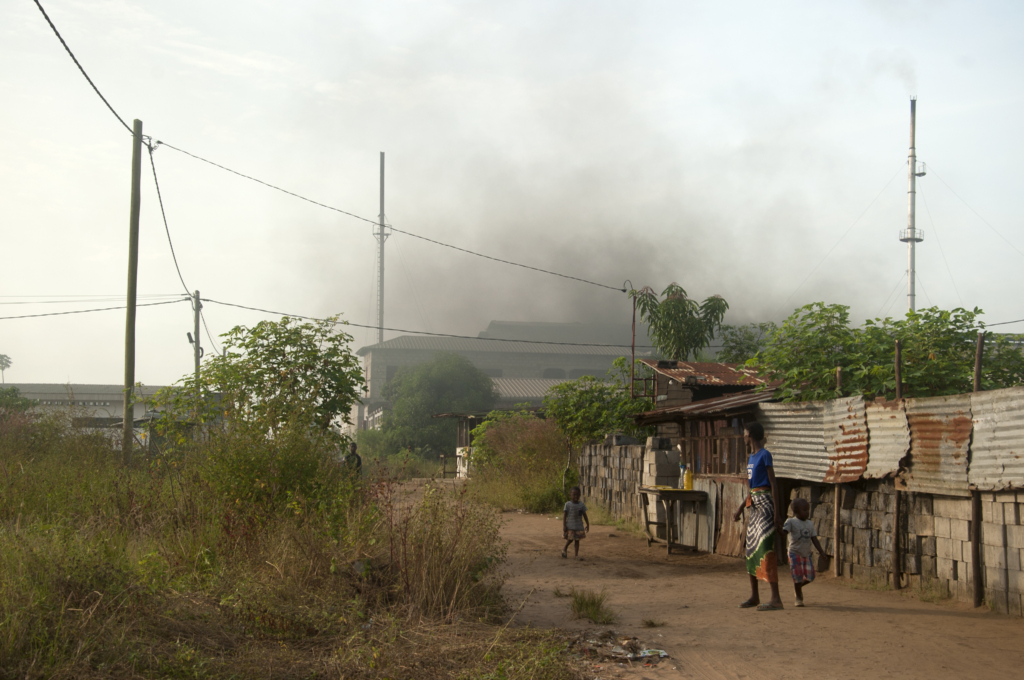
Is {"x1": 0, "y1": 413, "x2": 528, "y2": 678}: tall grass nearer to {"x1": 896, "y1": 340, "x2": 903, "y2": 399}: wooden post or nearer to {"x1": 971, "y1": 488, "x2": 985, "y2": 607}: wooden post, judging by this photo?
{"x1": 971, "y1": 488, "x2": 985, "y2": 607}: wooden post

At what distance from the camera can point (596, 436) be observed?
73.9ft

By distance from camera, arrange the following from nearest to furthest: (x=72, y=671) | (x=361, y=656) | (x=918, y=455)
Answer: (x=72, y=671), (x=361, y=656), (x=918, y=455)

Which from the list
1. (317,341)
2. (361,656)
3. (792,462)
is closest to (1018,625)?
(792,462)

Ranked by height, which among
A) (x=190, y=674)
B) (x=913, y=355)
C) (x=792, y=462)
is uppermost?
(x=913, y=355)

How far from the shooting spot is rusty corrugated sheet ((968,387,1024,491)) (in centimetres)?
693

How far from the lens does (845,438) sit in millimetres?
9484

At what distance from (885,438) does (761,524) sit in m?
2.21

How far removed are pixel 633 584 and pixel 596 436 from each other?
41.9 feet

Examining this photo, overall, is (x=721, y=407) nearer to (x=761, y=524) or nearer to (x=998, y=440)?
(x=761, y=524)

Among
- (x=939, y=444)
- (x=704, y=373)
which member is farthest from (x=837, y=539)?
(x=704, y=373)

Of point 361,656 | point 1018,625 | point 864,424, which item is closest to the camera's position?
point 361,656

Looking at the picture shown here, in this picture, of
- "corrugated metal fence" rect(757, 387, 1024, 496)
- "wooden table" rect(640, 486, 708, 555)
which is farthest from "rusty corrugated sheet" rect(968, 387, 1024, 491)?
"wooden table" rect(640, 486, 708, 555)

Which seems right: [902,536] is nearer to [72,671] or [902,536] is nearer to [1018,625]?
[1018,625]

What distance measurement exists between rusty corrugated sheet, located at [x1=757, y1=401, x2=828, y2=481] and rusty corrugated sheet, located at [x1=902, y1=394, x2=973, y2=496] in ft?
5.03
